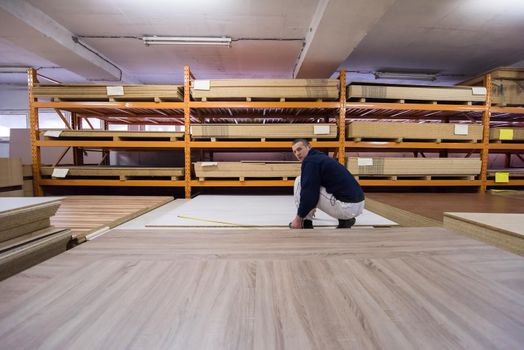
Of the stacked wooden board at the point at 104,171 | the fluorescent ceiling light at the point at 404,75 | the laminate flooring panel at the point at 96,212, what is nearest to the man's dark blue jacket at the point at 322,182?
the laminate flooring panel at the point at 96,212

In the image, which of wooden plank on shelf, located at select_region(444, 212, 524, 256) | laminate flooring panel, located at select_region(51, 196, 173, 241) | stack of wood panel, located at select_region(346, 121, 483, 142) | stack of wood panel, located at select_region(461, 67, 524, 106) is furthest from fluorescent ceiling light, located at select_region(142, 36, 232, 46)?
stack of wood panel, located at select_region(461, 67, 524, 106)

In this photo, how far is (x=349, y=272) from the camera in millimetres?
1150

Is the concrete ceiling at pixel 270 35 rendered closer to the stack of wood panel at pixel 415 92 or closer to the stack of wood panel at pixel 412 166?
the stack of wood panel at pixel 415 92

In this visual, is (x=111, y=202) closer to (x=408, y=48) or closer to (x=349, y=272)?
(x=349, y=272)

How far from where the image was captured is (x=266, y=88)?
412 centimetres

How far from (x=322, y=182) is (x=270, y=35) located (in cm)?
386

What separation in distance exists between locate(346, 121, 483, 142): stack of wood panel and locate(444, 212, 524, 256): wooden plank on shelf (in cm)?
232

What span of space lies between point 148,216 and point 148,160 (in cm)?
274

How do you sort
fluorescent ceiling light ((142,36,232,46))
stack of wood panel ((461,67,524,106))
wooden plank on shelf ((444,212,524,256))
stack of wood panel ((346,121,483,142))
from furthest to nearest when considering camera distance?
fluorescent ceiling light ((142,36,232,46)), stack of wood panel ((461,67,524,106)), stack of wood panel ((346,121,483,142)), wooden plank on shelf ((444,212,524,256))

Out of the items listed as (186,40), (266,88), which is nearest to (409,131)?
(266,88)

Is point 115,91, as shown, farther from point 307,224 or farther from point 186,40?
point 307,224

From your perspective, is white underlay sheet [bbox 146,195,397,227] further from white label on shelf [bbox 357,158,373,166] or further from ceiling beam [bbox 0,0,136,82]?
ceiling beam [bbox 0,0,136,82]

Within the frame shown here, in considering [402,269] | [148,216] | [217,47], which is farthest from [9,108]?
[402,269]

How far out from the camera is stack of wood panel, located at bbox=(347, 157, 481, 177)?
4262mm
